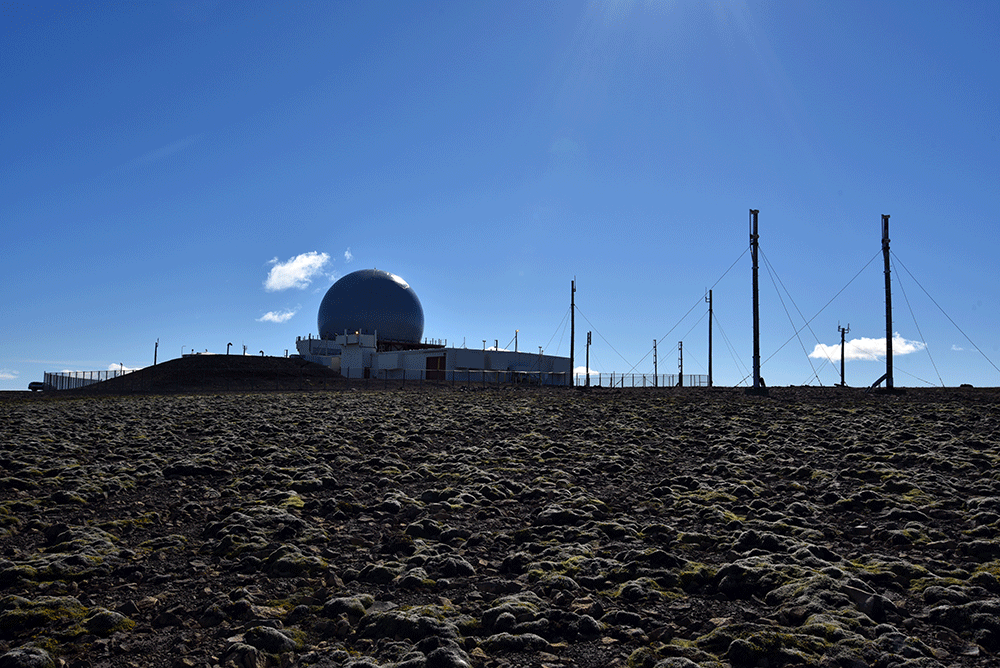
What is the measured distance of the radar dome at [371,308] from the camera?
79625mm

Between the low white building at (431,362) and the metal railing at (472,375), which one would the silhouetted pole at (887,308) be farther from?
the low white building at (431,362)

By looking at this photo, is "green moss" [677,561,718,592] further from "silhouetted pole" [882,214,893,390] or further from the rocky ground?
"silhouetted pole" [882,214,893,390]

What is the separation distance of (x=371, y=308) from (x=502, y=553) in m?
75.2

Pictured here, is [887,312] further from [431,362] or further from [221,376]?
[431,362]

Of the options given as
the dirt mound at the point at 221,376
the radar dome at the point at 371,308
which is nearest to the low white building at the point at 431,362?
the radar dome at the point at 371,308

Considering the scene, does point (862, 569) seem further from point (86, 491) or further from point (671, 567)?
point (86, 491)

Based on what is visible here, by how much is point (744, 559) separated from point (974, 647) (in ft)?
6.19

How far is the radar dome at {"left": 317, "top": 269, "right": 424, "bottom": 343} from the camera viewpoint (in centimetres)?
7962

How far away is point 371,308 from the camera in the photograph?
262ft

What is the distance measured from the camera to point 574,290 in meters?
55.4

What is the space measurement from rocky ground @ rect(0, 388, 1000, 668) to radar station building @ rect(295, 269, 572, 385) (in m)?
53.9

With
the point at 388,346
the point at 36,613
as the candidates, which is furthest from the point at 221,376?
the point at 36,613

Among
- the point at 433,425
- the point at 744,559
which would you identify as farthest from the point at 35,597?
the point at 433,425

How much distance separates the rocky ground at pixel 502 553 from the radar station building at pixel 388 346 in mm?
53929
